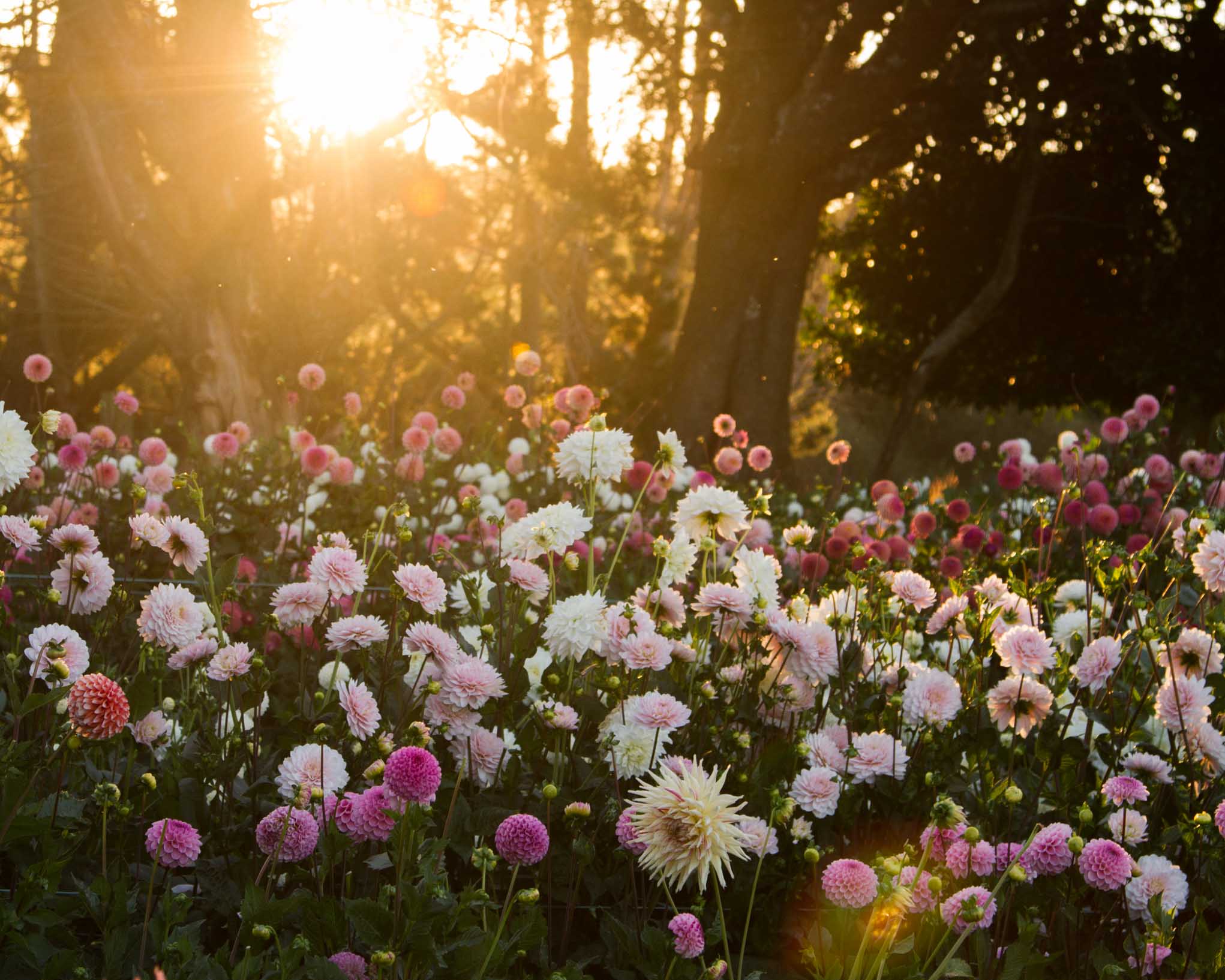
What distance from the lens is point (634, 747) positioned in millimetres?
2029

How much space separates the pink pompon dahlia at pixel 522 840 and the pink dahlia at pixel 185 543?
3.31 ft

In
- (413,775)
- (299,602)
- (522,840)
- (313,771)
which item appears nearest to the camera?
(413,775)

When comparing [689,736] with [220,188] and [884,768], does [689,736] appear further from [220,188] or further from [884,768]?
[220,188]

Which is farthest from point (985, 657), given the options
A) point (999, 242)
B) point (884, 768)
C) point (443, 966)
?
point (999, 242)

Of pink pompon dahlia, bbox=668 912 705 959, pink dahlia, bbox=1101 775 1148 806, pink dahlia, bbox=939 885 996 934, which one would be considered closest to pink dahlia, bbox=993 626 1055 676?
pink dahlia, bbox=1101 775 1148 806

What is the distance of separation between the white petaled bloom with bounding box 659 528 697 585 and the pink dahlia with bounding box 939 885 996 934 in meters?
1.02

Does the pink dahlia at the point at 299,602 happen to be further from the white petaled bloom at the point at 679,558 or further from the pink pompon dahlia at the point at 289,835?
the white petaled bloom at the point at 679,558

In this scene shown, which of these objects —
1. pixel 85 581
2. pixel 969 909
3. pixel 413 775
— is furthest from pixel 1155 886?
pixel 85 581

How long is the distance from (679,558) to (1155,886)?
1165 mm

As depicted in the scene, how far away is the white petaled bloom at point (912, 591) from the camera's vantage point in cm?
262

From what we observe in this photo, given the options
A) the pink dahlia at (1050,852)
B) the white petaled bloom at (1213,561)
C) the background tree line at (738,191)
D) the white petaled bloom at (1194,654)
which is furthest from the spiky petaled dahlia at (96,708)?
the background tree line at (738,191)

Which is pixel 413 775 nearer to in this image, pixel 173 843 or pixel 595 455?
pixel 173 843

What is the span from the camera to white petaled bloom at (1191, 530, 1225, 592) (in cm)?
243

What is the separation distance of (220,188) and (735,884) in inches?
350
